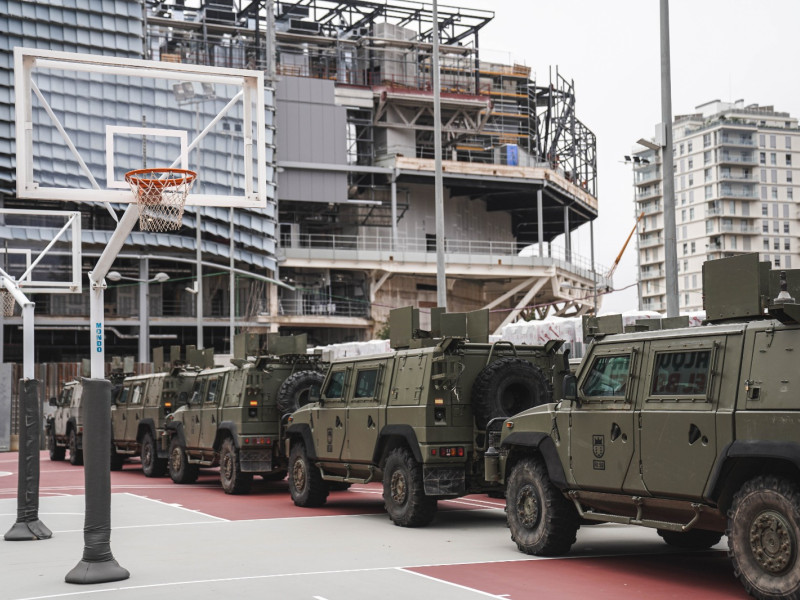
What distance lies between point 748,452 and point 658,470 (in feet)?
4.29

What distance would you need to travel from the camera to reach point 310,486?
1761 cm

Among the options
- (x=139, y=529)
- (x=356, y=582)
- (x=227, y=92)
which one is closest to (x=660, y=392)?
(x=356, y=582)

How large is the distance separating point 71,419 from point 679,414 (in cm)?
2407

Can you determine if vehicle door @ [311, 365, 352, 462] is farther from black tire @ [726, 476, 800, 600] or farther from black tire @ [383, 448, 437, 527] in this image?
black tire @ [726, 476, 800, 600]

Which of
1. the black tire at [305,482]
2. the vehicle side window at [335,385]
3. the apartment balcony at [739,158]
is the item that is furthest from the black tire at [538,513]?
the apartment balcony at [739,158]

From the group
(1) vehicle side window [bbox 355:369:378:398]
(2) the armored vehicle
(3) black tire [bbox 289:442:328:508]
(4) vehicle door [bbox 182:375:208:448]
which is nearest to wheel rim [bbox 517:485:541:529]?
(1) vehicle side window [bbox 355:369:378:398]

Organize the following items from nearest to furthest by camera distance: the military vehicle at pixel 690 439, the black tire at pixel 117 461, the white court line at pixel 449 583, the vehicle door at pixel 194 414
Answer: the military vehicle at pixel 690 439, the white court line at pixel 449 583, the vehicle door at pixel 194 414, the black tire at pixel 117 461

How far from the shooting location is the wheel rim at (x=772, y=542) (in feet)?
28.6

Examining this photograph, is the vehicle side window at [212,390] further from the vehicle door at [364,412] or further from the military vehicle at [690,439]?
the military vehicle at [690,439]

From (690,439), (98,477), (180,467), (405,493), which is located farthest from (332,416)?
(690,439)

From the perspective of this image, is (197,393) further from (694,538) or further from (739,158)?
(739,158)

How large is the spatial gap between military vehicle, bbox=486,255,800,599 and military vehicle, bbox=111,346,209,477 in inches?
519

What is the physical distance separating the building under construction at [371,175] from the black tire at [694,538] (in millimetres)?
51762

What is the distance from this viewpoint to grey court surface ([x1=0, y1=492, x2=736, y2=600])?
10.1m
